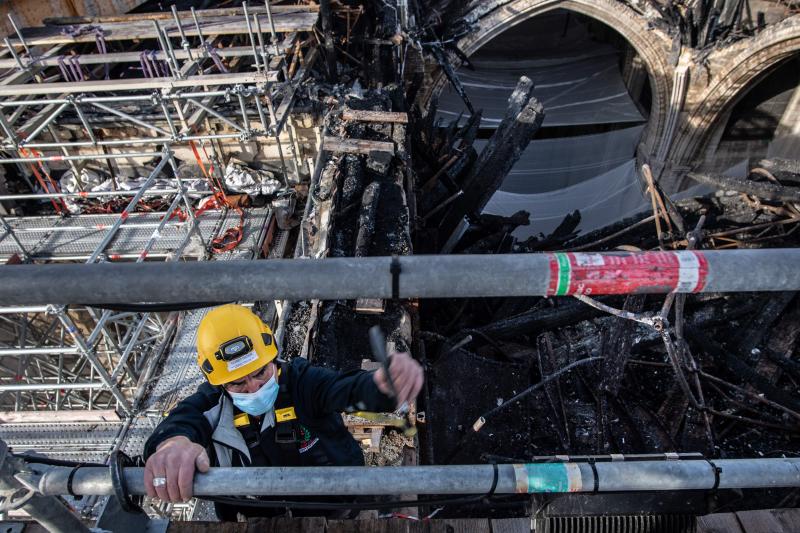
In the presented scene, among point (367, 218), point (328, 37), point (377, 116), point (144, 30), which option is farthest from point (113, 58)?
point (367, 218)

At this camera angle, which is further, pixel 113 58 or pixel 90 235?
pixel 90 235

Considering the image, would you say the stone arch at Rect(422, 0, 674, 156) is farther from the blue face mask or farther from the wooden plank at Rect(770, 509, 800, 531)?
the wooden plank at Rect(770, 509, 800, 531)

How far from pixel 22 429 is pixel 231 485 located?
802 cm

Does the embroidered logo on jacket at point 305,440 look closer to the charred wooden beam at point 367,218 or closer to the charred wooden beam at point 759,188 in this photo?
the charred wooden beam at point 367,218

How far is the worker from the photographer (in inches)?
96.7

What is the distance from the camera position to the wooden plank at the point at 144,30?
8.91 meters

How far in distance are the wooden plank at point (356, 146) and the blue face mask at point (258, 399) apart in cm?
499

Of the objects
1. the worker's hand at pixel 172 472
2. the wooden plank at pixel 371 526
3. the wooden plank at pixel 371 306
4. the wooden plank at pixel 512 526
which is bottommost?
the wooden plank at pixel 512 526

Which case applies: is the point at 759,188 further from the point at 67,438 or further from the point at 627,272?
the point at 67,438

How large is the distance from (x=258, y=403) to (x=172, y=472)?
0.94 m

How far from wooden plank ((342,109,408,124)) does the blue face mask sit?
594cm

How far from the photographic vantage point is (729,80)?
576 inches

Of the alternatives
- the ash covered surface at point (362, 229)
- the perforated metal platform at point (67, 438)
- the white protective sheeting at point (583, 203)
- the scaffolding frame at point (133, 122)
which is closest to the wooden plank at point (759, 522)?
the ash covered surface at point (362, 229)

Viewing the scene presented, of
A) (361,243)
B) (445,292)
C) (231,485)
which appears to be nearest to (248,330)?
(231,485)
